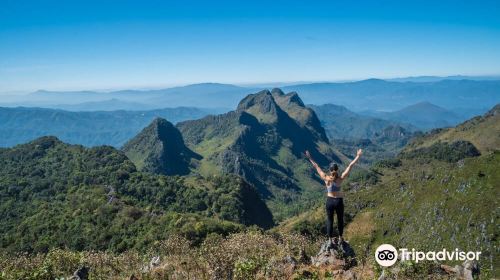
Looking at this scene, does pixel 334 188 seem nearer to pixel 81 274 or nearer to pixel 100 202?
pixel 81 274

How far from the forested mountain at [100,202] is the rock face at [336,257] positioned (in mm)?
62594

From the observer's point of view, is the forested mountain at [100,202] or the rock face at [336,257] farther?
the forested mountain at [100,202]

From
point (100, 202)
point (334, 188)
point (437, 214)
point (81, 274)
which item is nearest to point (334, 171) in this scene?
point (334, 188)

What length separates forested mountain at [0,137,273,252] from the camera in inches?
3720

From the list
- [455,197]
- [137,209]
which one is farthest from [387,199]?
[137,209]

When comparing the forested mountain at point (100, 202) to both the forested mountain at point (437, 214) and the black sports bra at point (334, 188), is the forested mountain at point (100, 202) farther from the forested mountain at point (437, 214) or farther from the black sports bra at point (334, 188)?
the black sports bra at point (334, 188)

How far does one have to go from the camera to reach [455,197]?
4747 inches

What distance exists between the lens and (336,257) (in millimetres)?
24547

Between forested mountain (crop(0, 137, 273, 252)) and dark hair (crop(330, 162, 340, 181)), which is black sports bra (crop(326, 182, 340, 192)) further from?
forested mountain (crop(0, 137, 273, 252))

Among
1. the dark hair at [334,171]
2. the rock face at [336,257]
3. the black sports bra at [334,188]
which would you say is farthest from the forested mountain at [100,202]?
the dark hair at [334,171]

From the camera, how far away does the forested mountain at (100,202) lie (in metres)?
94.5

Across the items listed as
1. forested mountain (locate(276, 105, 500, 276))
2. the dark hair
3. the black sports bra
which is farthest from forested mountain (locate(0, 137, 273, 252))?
the dark hair

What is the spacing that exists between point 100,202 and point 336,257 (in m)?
96.4

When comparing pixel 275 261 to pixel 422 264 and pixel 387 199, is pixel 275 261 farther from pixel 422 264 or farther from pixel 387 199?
pixel 387 199
